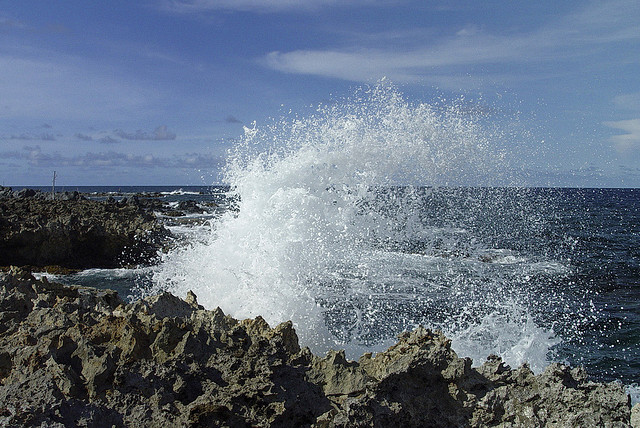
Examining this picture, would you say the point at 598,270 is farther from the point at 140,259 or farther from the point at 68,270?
the point at 68,270

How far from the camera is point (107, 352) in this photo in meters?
3.28

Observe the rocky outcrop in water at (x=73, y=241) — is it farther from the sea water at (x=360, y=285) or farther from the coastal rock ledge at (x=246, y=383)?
the coastal rock ledge at (x=246, y=383)

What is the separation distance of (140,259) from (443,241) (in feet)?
40.1

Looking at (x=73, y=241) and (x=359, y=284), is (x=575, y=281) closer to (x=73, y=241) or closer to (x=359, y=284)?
(x=359, y=284)

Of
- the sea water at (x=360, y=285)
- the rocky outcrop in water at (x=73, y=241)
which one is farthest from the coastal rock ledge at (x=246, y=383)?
the rocky outcrop in water at (x=73, y=241)

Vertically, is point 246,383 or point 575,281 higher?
point 246,383

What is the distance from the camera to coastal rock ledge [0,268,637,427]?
9.87 feet

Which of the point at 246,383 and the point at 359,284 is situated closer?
the point at 246,383

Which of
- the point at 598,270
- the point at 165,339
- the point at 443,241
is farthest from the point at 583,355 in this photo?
the point at 443,241

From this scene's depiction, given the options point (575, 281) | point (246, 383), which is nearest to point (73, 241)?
point (246, 383)

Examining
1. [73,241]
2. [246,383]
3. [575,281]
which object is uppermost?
[246,383]

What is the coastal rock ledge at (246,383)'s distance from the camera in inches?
118

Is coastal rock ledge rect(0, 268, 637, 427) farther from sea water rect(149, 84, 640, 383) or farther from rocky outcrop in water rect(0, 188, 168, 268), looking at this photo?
rocky outcrop in water rect(0, 188, 168, 268)

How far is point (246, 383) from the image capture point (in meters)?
3.22
